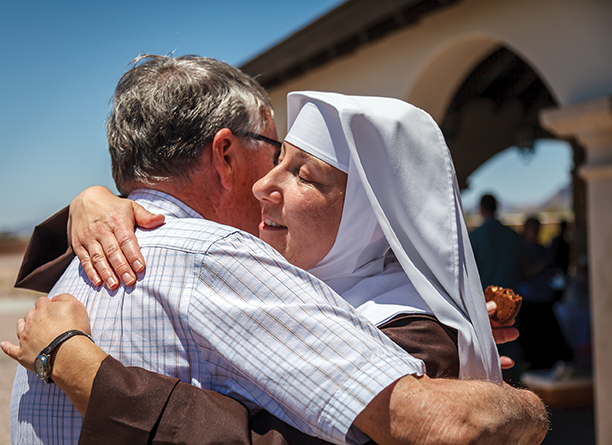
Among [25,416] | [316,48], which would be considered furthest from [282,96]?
[25,416]

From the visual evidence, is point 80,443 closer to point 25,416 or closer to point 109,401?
point 109,401

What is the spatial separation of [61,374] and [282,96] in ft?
21.3

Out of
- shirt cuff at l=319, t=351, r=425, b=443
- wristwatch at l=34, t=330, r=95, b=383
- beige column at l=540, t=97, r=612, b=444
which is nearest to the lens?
shirt cuff at l=319, t=351, r=425, b=443

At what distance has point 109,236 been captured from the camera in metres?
1.53

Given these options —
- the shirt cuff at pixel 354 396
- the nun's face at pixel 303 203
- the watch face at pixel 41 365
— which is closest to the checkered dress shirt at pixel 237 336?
the shirt cuff at pixel 354 396

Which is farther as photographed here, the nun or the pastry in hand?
the pastry in hand

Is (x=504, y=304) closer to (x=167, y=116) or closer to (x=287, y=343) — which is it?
(x=287, y=343)

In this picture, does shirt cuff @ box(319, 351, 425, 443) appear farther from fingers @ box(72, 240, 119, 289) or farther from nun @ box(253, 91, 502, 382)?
fingers @ box(72, 240, 119, 289)

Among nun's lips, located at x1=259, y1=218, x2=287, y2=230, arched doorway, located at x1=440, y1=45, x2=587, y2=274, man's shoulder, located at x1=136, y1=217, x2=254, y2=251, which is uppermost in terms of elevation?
man's shoulder, located at x1=136, y1=217, x2=254, y2=251

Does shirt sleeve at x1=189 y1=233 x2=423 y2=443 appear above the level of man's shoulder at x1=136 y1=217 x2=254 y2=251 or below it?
below

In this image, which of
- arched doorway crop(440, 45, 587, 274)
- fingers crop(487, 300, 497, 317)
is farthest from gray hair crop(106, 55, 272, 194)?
arched doorway crop(440, 45, 587, 274)

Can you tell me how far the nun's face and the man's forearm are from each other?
2.11 ft

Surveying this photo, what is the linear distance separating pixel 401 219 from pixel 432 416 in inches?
23.5

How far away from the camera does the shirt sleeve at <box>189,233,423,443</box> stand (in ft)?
3.67
